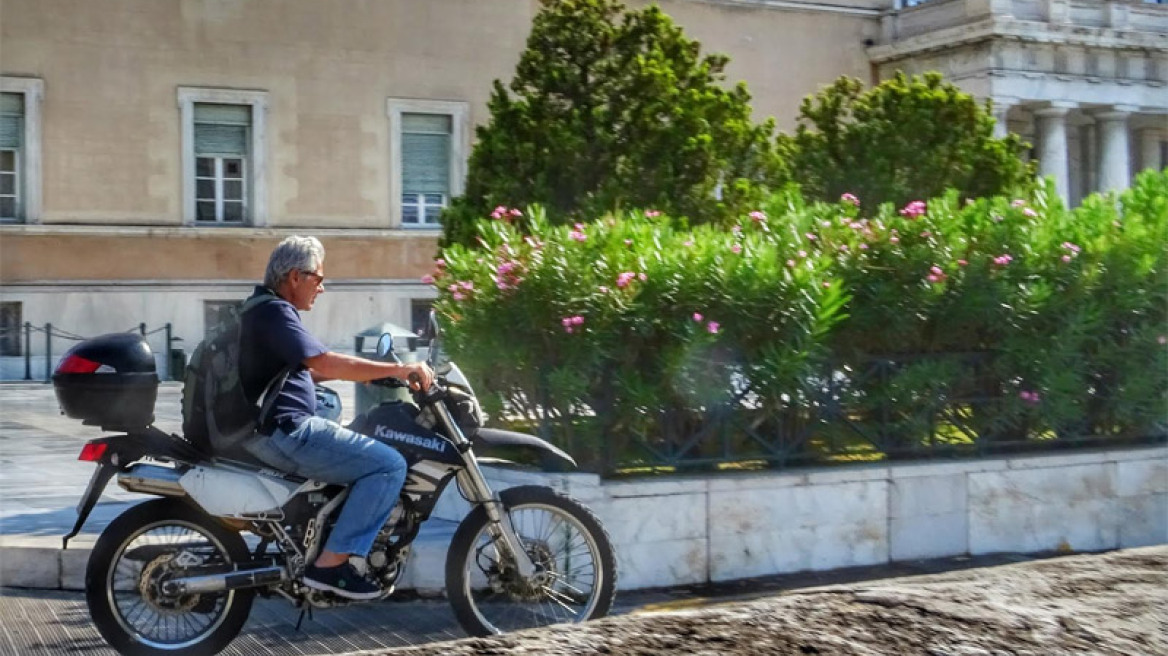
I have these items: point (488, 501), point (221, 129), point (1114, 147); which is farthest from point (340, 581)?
point (1114, 147)

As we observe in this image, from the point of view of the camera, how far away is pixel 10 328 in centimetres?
2600

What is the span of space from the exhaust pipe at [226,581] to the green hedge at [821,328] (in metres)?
2.50

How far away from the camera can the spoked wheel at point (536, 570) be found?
21.2ft

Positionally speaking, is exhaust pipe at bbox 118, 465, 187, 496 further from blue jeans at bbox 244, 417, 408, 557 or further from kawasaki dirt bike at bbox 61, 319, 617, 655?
blue jeans at bbox 244, 417, 408, 557

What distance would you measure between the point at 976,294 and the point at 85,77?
2075cm

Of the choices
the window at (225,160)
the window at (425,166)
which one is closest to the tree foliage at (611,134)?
the window at (225,160)

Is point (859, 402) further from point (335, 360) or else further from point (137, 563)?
point (137, 563)

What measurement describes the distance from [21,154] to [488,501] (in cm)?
2230

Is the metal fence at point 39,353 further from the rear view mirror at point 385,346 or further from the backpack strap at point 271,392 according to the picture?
the backpack strap at point 271,392

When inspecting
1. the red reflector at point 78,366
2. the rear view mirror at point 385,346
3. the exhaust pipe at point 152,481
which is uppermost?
the rear view mirror at point 385,346

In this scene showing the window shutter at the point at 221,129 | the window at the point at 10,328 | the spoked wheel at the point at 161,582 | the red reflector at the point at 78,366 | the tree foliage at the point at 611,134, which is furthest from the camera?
the window shutter at the point at 221,129

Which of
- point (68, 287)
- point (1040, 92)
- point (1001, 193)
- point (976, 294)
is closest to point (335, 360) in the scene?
point (976, 294)

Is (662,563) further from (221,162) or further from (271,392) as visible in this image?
(221,162)

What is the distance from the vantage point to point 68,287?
1048 inches
